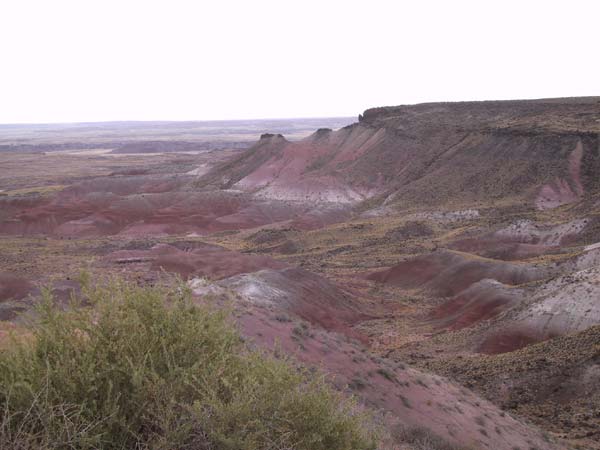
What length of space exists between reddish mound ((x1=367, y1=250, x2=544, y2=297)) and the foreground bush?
2673 centimetres

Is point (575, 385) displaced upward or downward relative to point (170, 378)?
downward

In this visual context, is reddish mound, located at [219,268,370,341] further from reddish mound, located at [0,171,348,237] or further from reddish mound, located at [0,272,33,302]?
reddish mound, located at [0,171,348,237]

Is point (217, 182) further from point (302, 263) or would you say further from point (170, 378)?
point (170, 378)

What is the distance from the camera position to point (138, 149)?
Answer: 188 metres

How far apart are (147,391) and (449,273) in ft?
98.8

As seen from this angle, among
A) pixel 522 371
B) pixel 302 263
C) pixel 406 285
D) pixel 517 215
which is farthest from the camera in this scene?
pixel 517 215

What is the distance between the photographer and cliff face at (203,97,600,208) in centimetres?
5594

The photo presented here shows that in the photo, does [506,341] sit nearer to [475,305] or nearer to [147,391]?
[475,305]

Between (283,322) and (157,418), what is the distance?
1214cm

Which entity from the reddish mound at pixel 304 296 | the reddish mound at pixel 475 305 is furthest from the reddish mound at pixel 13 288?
the reddish mound at pixel 475 305

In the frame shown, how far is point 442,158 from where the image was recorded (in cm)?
6519

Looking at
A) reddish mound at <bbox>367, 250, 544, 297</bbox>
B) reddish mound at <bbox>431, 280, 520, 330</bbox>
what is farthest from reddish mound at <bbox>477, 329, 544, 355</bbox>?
reddish mound at <bbox>367, 250, 544, 297</bbox>

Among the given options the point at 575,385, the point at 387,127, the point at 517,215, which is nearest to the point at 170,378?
the point at 575,385

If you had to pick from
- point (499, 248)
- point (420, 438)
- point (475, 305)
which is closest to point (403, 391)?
point (420, 438)
